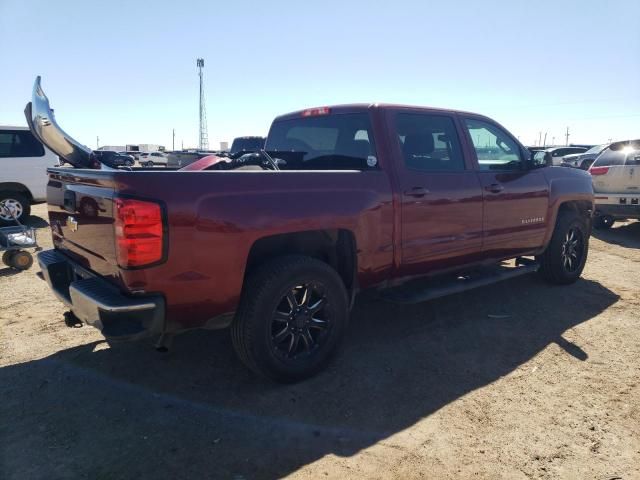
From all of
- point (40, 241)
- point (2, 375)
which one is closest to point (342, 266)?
point (2, 375)

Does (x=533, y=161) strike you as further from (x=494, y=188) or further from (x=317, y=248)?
(x=317, y=248)

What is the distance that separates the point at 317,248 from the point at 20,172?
9.34m

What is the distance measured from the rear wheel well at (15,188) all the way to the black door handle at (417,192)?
378 inches

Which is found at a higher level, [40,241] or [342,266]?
[342,266]

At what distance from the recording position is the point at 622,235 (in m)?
9.59

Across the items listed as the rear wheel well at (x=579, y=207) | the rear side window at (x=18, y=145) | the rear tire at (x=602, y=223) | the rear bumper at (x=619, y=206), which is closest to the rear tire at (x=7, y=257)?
the rear side window at (x=18, y=145)

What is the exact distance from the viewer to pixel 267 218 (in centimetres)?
298

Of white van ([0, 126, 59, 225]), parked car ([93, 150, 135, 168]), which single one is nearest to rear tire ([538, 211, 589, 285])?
parked car ([93, 150, 135, 168])

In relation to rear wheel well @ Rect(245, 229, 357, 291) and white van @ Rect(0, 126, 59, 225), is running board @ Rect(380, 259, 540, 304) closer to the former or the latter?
rear wheel well @ Rect(245, 229, 357, 291)

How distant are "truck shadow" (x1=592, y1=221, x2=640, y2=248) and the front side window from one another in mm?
4943

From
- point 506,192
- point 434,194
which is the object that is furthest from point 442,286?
point 506,192

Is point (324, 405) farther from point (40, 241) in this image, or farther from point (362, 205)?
point (40, 241)

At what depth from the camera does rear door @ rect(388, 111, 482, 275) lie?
3.85 metres

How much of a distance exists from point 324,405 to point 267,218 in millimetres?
1269
